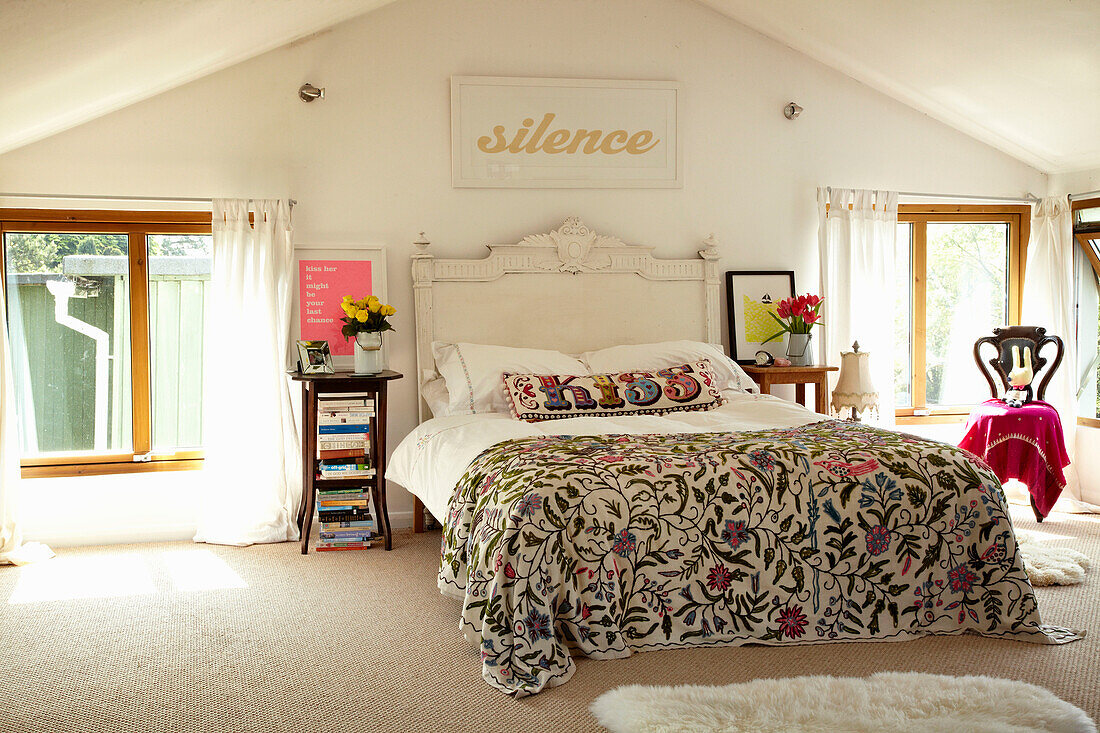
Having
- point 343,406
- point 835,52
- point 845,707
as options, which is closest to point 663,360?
point 343,406

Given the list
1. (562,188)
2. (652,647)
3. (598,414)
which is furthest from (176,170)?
(652,647)

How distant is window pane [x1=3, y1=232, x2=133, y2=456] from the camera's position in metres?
4.26

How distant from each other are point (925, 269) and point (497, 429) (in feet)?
10.5

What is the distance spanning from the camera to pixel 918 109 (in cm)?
516

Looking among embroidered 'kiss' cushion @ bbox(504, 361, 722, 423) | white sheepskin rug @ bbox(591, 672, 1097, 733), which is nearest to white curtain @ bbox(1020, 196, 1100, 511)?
embroidered 'kiss' cushion @ bbox(504, 361, 722, 423)

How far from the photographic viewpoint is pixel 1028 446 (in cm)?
454

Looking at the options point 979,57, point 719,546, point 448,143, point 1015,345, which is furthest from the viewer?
point 1015,345

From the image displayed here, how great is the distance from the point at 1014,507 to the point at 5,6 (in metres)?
5.07

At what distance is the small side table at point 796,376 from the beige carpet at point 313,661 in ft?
5.36

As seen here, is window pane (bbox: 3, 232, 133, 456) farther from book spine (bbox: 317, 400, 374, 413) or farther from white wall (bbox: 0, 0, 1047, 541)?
book spine (bbox: 317, 400, 374, 413)

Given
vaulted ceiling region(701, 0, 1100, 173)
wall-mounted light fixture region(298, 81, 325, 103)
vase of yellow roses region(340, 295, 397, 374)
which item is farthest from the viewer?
wall-mounted light fixture region(298, 81, 325, 103)

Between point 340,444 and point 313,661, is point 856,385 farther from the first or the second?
point 313,661

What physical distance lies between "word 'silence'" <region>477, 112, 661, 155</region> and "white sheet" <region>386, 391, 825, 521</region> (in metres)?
1.59

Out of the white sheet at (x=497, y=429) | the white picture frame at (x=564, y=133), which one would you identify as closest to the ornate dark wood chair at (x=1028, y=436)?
the white sheet at (x=497, y=429)
